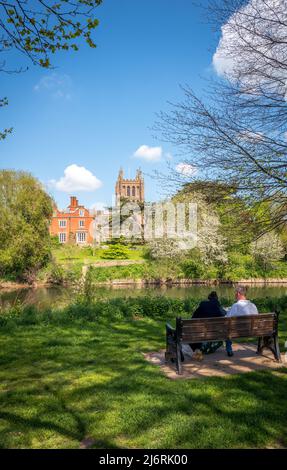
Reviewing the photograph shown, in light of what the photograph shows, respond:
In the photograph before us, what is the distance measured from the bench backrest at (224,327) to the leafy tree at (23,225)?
1260 inches

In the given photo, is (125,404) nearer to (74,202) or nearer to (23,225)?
(23,225)

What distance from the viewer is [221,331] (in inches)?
253

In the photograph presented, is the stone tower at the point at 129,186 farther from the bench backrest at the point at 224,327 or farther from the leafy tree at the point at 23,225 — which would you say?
the bench backrest at the point at 224,327

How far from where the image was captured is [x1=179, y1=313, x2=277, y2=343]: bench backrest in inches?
244

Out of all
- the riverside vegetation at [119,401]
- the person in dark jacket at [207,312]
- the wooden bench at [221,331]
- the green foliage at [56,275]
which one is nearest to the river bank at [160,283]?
the green foliage at [56,275]

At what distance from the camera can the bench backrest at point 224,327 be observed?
619cm

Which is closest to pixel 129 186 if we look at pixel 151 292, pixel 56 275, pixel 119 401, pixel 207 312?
pixel 56 275

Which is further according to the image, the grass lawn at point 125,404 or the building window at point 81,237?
the building window at point 81,237

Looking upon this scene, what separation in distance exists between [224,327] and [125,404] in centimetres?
247

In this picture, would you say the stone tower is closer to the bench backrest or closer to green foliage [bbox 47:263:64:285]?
green foliage [bbox 47:263:64:285]

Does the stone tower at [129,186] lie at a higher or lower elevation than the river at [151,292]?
higher

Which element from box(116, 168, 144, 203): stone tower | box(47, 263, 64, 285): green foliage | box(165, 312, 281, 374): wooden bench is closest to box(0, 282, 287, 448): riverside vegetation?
box(165, 312, 281, 374): wooden bench

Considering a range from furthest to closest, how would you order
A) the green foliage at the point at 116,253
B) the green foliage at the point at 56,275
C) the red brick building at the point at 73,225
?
the red brick building at the point at 73,225
the green foliage at the point at 116,253
the green foliage at the point at 56,275

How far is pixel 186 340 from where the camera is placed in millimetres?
6168
